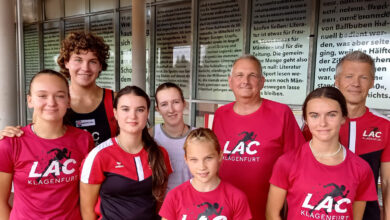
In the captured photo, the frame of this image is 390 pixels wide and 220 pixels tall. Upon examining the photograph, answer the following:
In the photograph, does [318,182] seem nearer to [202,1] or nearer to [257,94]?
A: [257,94]

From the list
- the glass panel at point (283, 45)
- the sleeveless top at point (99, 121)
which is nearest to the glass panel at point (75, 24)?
the glass panel at point (283, 45)

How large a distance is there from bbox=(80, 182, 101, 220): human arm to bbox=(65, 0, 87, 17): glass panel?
6524mm

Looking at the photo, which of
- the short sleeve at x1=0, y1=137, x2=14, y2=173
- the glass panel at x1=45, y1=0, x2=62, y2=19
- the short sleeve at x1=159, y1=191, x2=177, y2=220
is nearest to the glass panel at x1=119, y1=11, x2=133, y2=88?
the glass panel at x1=45, y1=0, x2=62, y2=19

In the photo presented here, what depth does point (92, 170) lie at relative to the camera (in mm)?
1943

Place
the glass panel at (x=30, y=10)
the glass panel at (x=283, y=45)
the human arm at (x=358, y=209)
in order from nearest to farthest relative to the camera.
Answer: the human arm at (x=358, y=209) → the glass panel at (x=283, y=45) → the glass panel at (x=30, y=10)

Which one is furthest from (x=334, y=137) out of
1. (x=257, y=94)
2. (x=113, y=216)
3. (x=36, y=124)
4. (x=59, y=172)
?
(x=36, y=124)

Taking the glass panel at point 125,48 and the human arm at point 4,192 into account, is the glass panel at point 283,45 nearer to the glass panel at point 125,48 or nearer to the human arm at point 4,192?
the glass panel at point 125,48

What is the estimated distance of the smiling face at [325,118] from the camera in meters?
1.82

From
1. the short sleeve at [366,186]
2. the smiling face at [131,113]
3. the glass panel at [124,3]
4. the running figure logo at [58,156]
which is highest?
the glass panel at [124,3]

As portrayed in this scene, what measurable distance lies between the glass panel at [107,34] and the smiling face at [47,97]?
17.3 feet

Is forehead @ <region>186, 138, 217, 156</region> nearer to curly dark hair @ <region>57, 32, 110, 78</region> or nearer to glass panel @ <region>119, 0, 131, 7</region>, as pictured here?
curly dark hair @ <region>57, 32, 110, 78</region>

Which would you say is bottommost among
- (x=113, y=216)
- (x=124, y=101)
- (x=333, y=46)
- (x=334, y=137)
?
(x=113, y=216)

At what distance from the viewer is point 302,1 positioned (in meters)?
4.61

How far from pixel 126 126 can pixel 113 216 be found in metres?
0.59
